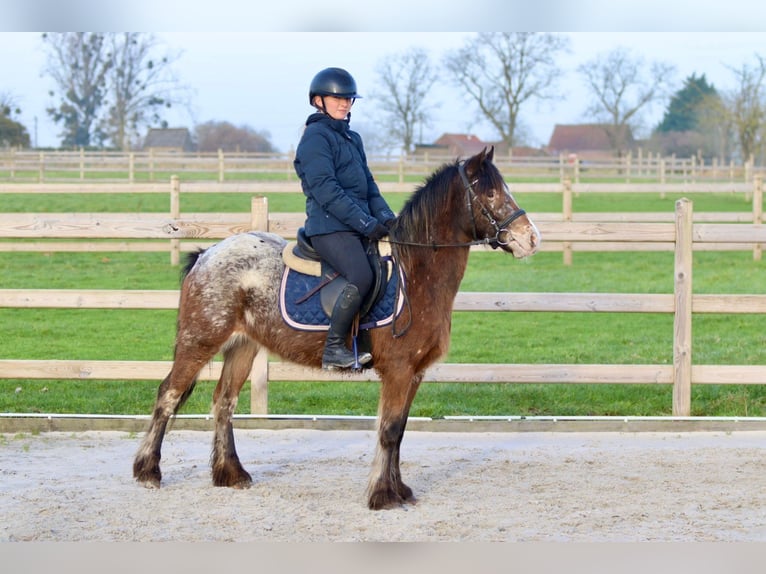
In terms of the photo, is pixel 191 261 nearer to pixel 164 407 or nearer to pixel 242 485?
pixel 164 407

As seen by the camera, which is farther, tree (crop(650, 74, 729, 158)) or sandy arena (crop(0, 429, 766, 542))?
tree (crop(650, 74, 729, 158))

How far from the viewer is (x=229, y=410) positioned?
5.83m

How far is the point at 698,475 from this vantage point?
5848mm

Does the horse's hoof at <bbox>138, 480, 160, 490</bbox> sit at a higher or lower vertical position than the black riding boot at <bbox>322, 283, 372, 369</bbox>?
lower

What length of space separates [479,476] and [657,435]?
1.81 meters

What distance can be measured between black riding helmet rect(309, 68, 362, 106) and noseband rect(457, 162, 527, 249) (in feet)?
2.49

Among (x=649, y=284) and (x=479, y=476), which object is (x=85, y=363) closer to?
(x=479, y=476)

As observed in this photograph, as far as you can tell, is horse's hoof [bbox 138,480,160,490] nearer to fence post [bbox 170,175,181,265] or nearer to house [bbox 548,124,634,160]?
fence post [bbox 170,175,181,265]

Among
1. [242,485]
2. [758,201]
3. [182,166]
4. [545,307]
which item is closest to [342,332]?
[242,485]

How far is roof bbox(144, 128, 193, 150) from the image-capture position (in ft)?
168

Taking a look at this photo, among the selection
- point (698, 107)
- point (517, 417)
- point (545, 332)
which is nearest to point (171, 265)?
point (545, 332)

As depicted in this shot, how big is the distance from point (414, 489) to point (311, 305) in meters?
1.27

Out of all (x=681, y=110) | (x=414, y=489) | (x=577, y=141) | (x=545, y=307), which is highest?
(x=681, y=110)

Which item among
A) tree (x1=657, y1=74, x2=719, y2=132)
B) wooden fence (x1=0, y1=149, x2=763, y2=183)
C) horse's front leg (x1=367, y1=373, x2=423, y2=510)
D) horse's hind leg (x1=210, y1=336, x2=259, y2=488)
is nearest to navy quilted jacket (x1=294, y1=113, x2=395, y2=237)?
horse's front leg (x1=367, y1=373, x2=423, y2=510)
